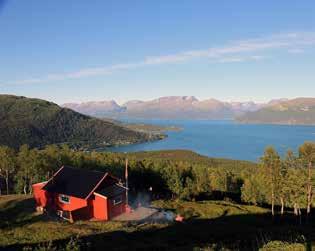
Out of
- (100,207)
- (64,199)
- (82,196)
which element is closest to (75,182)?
(64,199)

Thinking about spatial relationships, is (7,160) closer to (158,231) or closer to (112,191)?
(112,191)

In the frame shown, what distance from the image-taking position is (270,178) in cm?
4309

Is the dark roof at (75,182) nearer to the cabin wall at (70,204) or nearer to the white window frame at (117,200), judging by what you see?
the cabin wall at (70,204)

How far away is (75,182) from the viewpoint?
3744 cm

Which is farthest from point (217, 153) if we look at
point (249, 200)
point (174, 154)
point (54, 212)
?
point (54, 212)

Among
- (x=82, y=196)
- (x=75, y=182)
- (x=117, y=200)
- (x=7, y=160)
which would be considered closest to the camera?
(x=82, y=196)

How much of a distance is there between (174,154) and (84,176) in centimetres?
13043

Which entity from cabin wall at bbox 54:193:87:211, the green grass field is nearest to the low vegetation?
the green grass field

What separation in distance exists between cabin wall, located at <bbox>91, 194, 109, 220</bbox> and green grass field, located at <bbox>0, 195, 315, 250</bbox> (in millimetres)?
3201

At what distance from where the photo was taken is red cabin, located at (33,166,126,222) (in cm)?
3481

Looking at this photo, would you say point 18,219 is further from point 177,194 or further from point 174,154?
point 174,154

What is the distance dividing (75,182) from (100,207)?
459cm

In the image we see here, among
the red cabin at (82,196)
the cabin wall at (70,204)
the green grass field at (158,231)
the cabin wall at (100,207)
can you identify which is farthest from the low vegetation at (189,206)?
the cabin wall at (100,207)

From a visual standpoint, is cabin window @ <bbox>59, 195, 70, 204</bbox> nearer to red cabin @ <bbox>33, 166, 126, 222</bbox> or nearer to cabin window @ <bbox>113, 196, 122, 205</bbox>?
red cabin @ <bbox>33, 166, 126, 222</bbox>
